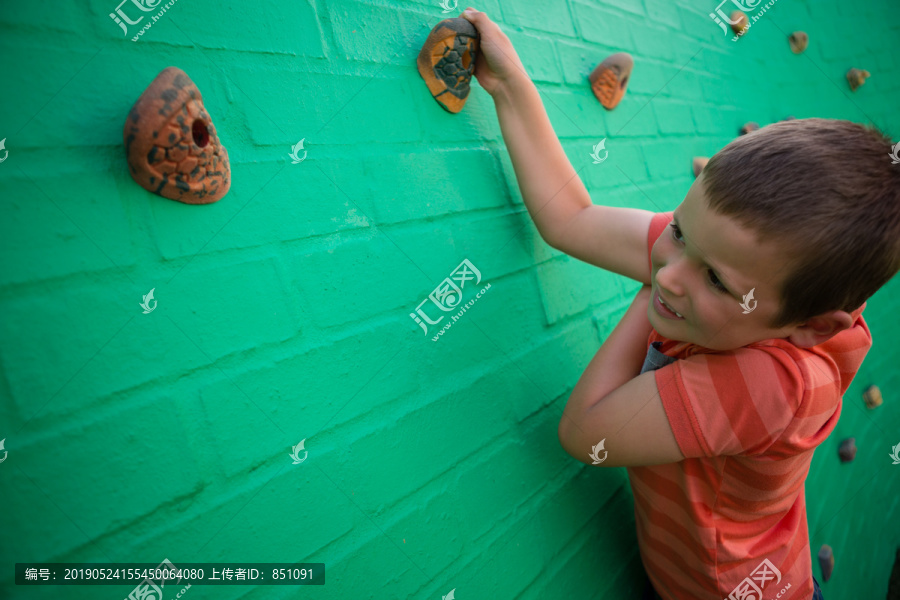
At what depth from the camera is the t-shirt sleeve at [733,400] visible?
2.98ft

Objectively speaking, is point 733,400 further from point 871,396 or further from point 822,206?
point 871,396

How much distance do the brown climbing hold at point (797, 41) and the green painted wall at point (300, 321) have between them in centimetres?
189

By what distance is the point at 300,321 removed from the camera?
83 centimetres

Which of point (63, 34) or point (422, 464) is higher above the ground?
point (63, 34)

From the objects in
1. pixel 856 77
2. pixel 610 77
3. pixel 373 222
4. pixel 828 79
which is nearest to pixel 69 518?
pixel 373 222

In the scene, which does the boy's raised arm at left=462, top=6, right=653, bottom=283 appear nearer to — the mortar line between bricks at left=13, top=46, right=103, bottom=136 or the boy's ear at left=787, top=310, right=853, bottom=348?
the boy's ear at left=787, top=310, right=853, bottom=348

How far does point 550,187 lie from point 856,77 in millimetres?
3071

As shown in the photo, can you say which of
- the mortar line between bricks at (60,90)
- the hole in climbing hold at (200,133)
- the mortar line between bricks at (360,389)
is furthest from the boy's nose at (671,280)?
the mortar line between bricks at (60,90)

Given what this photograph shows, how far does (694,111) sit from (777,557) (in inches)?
62.1

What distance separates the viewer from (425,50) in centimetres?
104

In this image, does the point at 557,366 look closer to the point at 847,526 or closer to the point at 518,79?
the point at 518,79

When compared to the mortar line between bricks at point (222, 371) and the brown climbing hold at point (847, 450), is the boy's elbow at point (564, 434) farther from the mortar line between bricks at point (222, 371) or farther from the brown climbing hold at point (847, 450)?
the brown climbing hold at point (847, 450)

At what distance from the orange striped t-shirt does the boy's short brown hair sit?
0.13 meters

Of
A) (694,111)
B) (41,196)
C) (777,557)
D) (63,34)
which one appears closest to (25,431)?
(41,196)
